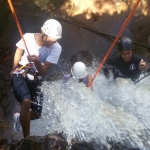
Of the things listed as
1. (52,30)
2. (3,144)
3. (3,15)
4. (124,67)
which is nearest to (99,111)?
(124,67)

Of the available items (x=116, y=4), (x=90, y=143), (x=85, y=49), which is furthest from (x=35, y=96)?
(x=116, y=4)

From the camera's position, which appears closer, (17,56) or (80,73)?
(17,56)

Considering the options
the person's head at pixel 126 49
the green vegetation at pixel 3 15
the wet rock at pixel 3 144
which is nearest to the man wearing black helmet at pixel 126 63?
the person's head at pixel 126 49

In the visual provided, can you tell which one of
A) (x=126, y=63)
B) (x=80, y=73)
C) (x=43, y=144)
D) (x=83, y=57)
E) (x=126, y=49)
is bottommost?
(x=43, y=144)

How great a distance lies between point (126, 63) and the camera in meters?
5.72

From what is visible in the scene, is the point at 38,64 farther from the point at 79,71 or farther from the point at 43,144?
the point at 43,144

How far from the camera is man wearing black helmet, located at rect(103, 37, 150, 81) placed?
553 cm

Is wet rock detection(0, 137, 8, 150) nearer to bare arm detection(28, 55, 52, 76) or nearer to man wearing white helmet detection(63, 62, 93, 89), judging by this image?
bare arm detection(28, 55, 52, 76)

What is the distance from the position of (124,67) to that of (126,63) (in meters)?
0.11

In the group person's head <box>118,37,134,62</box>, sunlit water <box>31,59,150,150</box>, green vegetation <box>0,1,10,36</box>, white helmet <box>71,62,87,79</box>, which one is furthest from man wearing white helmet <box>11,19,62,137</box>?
green vegetation <box>0,1,10,36</box>

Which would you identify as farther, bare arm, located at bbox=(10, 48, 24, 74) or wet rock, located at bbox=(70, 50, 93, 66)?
wet rock, located at bbox=(70, 50, 93, 66)

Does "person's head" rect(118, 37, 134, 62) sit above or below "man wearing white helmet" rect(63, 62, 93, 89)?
above

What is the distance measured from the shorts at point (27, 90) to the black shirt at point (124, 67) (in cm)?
165

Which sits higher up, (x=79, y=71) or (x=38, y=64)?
(x=79, y=71)
